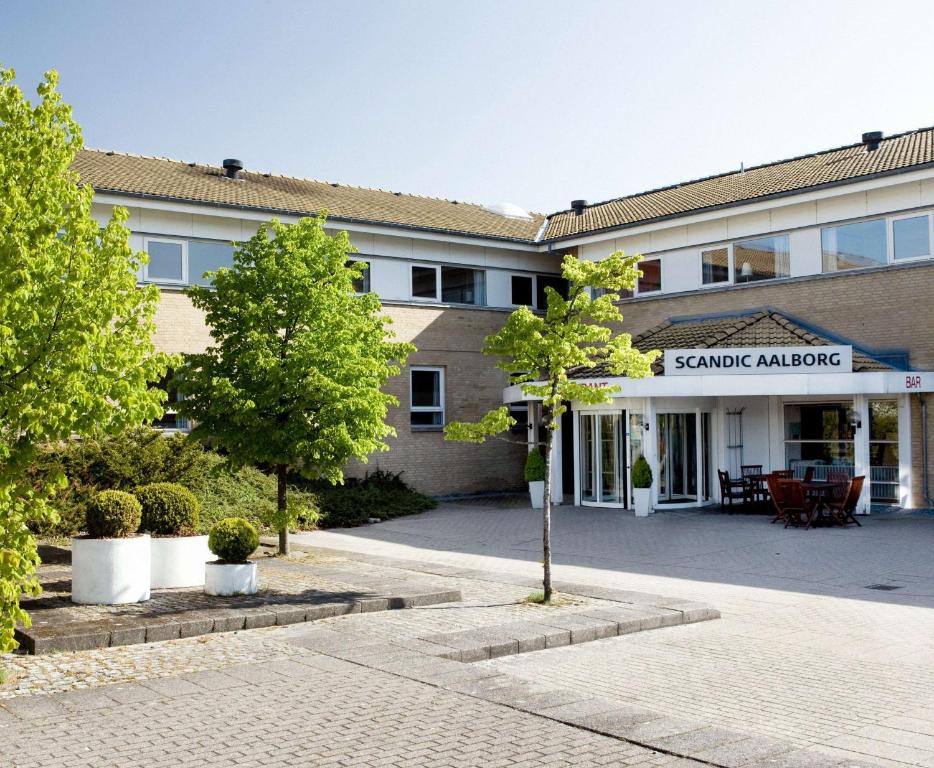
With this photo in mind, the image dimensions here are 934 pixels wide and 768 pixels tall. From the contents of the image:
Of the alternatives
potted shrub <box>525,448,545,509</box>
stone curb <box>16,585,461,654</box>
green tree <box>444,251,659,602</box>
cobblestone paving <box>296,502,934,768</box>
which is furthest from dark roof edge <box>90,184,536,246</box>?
stone curb <box>16,585,461,654</box>

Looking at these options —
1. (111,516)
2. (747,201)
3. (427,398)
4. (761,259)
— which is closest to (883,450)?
(761,259)

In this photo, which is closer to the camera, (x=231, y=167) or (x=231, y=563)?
(x=231, y=563)

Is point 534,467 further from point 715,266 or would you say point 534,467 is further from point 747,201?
point 747,201

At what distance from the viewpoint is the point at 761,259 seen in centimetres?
2420

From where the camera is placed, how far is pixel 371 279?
83.9 ft

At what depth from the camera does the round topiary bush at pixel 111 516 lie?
11102 millimetres

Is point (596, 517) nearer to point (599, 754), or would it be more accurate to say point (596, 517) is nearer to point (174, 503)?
point (174, 503)

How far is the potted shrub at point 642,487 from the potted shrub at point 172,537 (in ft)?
36.2

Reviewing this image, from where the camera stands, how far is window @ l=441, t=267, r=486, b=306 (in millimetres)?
27172

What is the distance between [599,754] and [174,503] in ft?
25.8

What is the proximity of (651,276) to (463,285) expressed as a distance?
5.09 meters

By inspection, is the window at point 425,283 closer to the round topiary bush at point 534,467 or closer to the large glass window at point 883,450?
the round topiary bush at point 534,467

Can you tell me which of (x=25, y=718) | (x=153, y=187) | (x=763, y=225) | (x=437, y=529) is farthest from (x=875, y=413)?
(x=25, y=718)

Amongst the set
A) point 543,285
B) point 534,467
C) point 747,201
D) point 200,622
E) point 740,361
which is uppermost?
point 747,201
